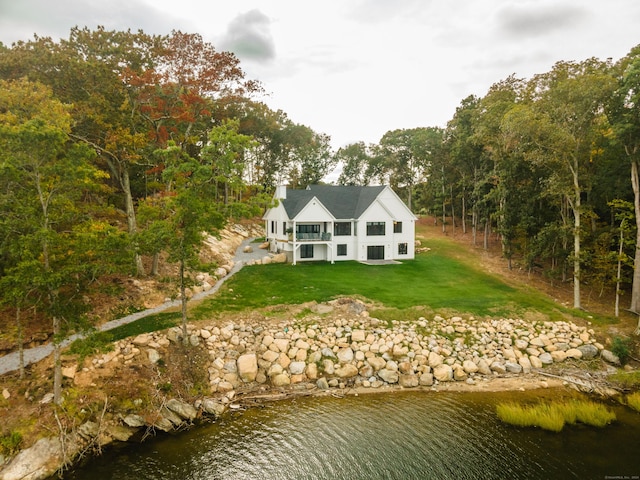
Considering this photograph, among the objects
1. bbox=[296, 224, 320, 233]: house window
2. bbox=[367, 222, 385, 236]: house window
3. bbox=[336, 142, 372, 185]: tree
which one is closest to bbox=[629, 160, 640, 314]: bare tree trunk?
bbox=[367, 222, 385, 236]: house window

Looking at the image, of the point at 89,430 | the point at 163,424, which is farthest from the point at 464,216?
the point at 89,430

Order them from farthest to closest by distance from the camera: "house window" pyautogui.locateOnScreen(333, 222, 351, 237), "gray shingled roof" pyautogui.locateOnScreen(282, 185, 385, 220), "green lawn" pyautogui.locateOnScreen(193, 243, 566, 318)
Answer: "gray shingled roof" pyautogui.locateOnScreen(282, 185, 385, 220) → "house window" pyautogui.locateOnScreen(333, 222, 351, 237) → "green lawn" pyautogui.locateOnScreen(193, 243, 566, 318)

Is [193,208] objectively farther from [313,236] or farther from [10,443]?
[313,236]

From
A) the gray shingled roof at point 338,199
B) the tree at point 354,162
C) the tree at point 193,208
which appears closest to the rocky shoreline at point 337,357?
the tree at point 193,208

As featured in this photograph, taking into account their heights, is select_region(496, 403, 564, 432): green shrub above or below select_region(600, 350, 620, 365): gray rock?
below

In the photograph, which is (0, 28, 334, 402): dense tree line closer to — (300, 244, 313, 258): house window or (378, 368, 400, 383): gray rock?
(378, 368, 400, 383): gray rock

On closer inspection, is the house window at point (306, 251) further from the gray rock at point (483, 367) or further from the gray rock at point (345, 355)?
the gray rock at point (483, 367)

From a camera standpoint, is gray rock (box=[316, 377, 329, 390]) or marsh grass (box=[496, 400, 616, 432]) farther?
gray rock (box=[316, 377, 329, 390])
